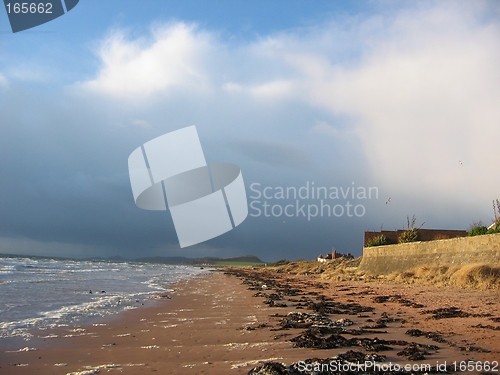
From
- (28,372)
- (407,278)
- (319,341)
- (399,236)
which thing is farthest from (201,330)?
(399,236)

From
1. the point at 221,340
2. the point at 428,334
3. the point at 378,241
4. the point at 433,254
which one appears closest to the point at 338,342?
the point at 428,334

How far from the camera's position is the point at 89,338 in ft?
22.3

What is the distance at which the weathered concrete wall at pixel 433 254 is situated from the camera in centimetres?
1353

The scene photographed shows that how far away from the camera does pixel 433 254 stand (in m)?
17.1

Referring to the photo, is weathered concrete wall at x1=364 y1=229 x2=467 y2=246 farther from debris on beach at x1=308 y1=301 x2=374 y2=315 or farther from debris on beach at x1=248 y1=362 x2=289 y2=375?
debris on beach at x1=248 y1=362 x2=289 y2=375

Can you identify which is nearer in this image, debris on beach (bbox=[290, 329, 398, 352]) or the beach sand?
the beach sand

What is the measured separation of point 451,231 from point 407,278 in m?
11.2

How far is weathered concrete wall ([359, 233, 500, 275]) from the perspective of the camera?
13533 mm

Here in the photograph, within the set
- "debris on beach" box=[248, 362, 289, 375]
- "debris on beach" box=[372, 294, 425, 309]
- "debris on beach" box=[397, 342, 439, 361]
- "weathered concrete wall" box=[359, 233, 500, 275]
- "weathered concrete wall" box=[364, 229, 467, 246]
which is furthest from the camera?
"weathered concrete wall" box=[364, 229, 467, 246]

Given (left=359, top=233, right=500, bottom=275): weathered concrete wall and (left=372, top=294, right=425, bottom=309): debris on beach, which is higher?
(left=359, top=233, right=500, bottom=275): weathered concrete wall

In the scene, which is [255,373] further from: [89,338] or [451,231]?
[451,231]

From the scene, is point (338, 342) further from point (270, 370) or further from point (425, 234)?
point (425, 234)

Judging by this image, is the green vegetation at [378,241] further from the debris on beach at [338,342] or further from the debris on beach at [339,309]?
the debris on beach at [338,342]

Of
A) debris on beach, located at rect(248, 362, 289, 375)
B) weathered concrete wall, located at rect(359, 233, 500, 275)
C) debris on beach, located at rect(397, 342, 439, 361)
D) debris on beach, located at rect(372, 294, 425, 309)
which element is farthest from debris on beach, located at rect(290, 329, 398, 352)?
weathered concrete wall, located at rect(359, 233, 500, 275)
